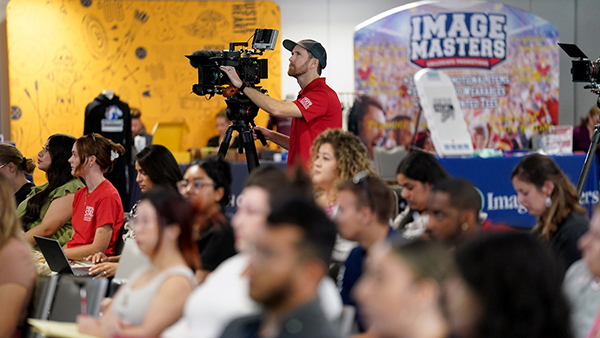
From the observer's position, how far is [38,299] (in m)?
2.23

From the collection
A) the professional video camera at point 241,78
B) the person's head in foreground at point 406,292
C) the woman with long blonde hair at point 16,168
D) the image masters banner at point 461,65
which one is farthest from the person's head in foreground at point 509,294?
the image masters banner at point 461,65

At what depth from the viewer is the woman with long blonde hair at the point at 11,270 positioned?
2.13m

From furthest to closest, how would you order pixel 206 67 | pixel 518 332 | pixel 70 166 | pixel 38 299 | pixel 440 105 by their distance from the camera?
pixel 440 105, pixel 70 166, pixel 206 67, pixel 38 299, pixel 518 332

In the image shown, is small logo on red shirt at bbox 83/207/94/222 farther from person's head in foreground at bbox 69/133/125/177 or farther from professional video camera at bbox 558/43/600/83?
professional video camera at bbox 558/43/600/83

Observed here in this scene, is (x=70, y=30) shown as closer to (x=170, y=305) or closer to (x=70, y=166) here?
(x=70, y=166)

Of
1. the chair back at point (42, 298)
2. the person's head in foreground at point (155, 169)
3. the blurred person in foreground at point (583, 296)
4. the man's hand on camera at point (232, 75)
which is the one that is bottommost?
the chair back at point (42, 298)

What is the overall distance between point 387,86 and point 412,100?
336mm

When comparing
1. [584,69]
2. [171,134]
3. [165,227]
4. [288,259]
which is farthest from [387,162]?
[288,259]

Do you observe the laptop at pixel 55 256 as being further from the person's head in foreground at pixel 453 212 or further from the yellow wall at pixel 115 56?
the yellow wall at pixel 115 56

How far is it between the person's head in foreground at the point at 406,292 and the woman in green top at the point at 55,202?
2607mm

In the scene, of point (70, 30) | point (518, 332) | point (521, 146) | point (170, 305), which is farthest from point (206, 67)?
point (521, 146)

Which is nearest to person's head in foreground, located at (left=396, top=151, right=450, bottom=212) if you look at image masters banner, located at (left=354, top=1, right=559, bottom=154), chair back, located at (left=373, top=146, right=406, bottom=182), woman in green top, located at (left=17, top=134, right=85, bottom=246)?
woman in green top, located at (left=17, top=134, right=85, bottom=246)

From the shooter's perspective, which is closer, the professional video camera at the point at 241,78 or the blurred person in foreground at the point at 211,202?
the blurred person in foreground at the point at 211,202

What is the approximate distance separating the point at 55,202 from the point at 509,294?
2881mm
